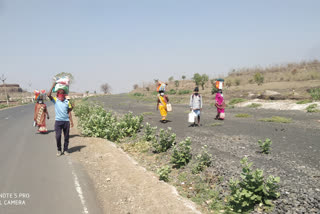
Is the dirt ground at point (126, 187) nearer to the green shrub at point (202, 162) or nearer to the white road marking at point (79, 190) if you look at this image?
the white road marking at point (79, 190)

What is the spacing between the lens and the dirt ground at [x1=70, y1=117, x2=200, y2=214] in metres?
4.73

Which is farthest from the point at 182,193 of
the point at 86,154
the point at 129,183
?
the point at 86,154

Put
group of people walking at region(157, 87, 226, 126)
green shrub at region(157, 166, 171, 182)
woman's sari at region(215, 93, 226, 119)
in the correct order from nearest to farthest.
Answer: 1. green shrub at region(157, 166, 171, 182)
2. group of people walking at region(157, 87, 226, 126)
3. woman's sari at region(215, 93, 226, 119)

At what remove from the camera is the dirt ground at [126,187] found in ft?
15.5

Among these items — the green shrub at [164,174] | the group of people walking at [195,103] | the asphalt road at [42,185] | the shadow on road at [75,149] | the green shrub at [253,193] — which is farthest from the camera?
the group of people walking at [195,103]

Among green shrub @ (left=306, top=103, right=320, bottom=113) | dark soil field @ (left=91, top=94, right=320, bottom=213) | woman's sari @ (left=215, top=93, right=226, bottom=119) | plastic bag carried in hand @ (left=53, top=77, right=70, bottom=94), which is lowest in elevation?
dark soil field @ (left=91, top=94, right=320, bottom=213)

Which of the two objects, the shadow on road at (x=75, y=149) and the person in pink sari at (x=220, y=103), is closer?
the shadow on road at (x=75, y=149)

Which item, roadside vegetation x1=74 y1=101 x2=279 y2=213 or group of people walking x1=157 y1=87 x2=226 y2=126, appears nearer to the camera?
roadside vegetation x1=74 y1=101 x2=279 y2=213

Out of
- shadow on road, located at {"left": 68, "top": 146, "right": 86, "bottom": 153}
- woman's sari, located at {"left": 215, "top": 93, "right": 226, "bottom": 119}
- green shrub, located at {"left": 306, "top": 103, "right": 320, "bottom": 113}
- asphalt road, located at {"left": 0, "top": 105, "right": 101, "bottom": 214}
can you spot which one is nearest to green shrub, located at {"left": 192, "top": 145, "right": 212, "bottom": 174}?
asphalt road, located at {"left": 0, "top": 105, "right": 101, "bottom": 214}

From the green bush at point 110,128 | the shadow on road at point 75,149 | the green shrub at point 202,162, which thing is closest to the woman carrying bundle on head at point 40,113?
the green bush at point 110,128

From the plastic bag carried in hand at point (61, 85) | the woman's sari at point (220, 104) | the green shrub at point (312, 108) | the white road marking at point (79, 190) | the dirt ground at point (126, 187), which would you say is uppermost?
the plastic bag carried in hand at point (61, 85)

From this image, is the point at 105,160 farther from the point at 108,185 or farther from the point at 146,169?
the point at 108,185

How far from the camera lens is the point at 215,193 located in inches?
205

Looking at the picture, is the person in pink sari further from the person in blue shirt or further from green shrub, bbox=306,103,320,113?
the person in blue shirt
